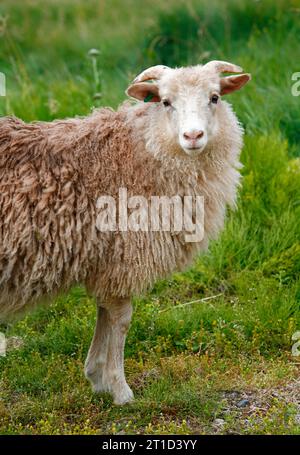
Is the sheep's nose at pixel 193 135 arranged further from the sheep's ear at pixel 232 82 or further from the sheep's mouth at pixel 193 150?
the sheep's ear at pixel 232 82

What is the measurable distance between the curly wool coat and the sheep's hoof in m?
0.56

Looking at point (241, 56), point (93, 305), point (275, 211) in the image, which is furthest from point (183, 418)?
point (241, 56)

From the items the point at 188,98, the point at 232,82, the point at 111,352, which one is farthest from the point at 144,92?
the point at 111,352

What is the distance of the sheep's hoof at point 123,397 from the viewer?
482 cm

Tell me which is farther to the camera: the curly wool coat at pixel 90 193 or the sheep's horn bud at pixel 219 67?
the sheep's horn bud at pixel 219 67

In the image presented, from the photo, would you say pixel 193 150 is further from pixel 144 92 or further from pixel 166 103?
pixel 144 92

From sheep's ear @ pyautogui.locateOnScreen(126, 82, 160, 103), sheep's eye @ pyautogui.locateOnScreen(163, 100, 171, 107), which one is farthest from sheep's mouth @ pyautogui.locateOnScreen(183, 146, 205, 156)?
sheep's ear @ pyautogui.locateOnScreen(126, 82, 160, 103)

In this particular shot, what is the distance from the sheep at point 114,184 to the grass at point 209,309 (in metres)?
0.35

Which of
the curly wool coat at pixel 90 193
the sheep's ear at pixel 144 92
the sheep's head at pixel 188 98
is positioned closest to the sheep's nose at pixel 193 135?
the sheep's head at pixel 188 98

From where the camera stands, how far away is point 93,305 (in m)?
5.84

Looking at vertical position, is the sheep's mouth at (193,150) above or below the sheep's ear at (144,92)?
below

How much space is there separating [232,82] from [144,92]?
0.49 meters

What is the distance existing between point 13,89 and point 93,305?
3.33 metres

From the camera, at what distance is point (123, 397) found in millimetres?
4836
